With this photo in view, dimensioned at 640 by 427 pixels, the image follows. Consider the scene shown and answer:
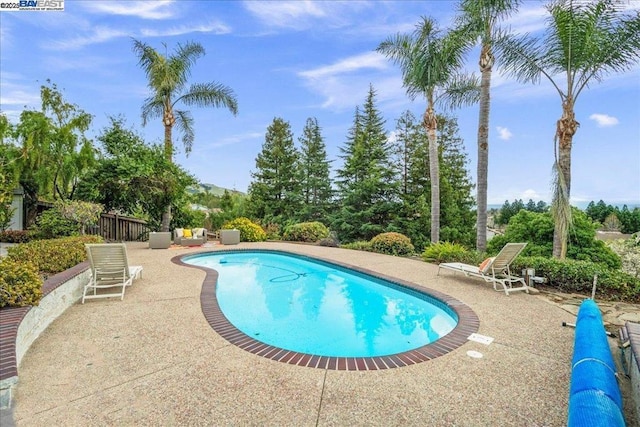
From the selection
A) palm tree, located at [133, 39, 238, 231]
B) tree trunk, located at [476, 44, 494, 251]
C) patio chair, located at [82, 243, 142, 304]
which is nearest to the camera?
patio chair, located at [82, 243, 142, 304]

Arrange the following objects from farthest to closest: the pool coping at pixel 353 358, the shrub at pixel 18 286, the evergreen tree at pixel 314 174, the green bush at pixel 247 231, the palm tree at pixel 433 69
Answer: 1. the evergreen tree at pixel 314 174
2. the green bush at pixel 247 231
3. the palm tree at pixel 433 69
4. the shrub at pixel 18 286
5. the pool coping at pixel 353 358

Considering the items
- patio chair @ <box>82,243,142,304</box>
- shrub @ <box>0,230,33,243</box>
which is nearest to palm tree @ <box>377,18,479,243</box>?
patio chair @ <box>82,243,142,304</box>

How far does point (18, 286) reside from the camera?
4.00 m

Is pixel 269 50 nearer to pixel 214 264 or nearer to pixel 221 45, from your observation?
pixel 221 45

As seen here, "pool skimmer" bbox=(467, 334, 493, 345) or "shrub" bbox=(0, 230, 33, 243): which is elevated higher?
"shrub" bbox=(0, 230, 33, 243)

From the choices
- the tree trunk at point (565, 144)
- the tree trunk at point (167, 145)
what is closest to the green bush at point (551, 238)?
the tree trunk at point (565, 144)

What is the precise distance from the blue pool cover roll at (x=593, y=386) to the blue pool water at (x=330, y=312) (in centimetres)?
185

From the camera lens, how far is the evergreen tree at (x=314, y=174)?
80.9ft

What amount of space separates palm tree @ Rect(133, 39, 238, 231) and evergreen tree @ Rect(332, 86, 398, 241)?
363 inches

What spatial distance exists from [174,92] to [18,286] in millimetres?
13818

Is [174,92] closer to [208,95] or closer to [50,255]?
[208,95]

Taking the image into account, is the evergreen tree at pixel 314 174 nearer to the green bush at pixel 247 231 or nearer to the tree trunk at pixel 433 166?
the green bush at pixel 247 231

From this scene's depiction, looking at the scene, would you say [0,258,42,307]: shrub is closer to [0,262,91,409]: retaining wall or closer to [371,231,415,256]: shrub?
[0,262,91,409]: retaining wall

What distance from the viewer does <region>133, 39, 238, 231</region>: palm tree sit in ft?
48.3
